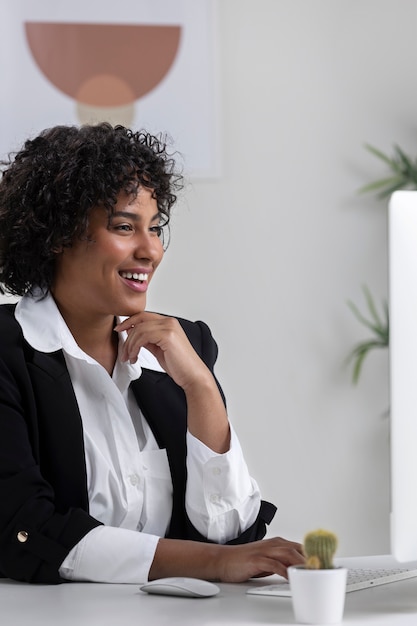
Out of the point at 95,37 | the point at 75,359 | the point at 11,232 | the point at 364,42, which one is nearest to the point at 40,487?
the point at 75,359

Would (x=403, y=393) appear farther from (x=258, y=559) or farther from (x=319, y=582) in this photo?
(x=258, y=559)

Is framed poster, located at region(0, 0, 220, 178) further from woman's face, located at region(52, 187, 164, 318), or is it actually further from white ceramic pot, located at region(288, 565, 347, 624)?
white ceramic pot, located at region(288, 565, 347, 624)

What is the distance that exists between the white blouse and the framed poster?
184cm

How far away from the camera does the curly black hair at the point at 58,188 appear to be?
1943 millimetres

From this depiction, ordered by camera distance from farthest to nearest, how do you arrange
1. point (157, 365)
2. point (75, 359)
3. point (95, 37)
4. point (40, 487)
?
point (95, 37) → point (157, 365) → point (75, 359) → point (40, 487)

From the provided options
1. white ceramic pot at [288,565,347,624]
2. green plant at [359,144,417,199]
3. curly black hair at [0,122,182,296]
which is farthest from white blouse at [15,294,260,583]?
green plant at [359,144,417,199]

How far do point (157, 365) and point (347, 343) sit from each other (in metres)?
1.87

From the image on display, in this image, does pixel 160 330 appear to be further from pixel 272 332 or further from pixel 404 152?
pixel 404 152

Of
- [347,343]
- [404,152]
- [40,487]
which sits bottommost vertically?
[40,487]

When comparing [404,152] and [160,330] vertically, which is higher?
[404,152]

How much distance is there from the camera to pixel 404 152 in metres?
3.85

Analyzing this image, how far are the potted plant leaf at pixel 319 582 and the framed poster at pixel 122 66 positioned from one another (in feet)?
8.43

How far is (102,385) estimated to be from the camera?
191 cm

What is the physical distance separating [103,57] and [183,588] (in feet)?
8.46
